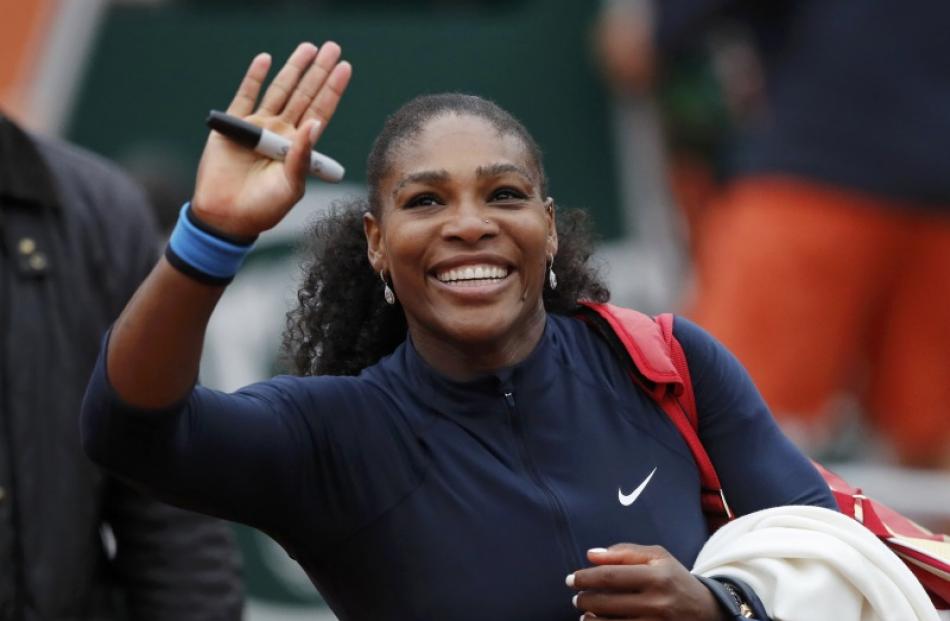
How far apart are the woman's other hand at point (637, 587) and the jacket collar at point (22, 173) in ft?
5.26

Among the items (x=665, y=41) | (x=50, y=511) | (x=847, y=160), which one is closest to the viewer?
(x=50, y=511)

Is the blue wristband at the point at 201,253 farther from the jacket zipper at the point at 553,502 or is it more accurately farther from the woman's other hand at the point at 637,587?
the woman's other hand at the point at 637,587

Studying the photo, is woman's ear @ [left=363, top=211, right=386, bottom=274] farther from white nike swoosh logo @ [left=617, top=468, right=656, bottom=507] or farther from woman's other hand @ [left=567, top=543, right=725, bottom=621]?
woman's other hand @ [left=567, top=543, right=725, bottom=621]

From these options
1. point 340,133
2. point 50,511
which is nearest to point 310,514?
point 50,511

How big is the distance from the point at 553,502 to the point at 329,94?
71 cm

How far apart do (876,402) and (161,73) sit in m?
2.77

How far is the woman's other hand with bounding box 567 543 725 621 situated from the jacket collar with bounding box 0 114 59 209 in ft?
5.26

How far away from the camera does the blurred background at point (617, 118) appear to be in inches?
265

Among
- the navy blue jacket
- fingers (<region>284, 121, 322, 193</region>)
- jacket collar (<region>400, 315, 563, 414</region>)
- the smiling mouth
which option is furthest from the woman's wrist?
fingers (<region>284, 121, 322, 193</region>)

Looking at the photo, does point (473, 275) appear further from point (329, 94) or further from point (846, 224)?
point (846, 224)

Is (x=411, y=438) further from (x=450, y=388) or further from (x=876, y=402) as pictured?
(x=876, y=402)

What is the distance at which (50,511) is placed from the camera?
4.05m

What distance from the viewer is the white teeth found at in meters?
3.26

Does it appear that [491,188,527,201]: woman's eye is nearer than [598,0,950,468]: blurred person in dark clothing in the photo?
Yes
